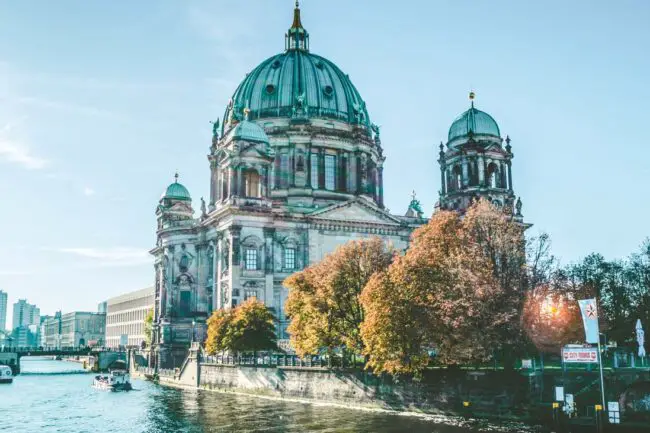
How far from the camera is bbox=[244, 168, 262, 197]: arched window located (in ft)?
296

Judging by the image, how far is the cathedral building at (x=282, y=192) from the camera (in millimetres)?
86562

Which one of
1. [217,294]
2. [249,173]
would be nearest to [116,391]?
[217,294]

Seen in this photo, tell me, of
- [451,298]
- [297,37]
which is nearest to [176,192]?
[297,37]

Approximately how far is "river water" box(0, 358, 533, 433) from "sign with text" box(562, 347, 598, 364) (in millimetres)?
5205

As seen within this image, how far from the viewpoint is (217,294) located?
89.1 m

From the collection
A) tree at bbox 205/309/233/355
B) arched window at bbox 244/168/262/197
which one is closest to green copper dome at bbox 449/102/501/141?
arched window at bbox 244/168/262/197

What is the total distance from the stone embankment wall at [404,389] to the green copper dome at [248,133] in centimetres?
2980

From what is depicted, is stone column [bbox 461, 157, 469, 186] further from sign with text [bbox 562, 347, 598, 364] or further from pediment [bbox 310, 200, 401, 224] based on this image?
sign with text [bbox 562, 347, 598, 364]

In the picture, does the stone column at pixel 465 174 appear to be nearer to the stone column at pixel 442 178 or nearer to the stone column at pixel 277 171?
the stone column at pixel 442 178

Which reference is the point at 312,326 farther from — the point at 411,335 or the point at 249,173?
the point at 249,173

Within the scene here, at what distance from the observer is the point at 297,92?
105m

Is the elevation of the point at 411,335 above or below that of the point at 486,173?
below

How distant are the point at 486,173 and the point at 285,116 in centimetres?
2890

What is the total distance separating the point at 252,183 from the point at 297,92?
19.8 metres
